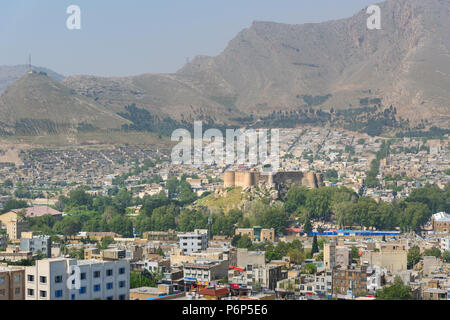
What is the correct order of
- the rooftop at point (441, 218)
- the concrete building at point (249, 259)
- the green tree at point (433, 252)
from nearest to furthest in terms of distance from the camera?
the concrete building at point (249, 259)
the green tree at point (433, 252)
the rooftop at point (441, 218)

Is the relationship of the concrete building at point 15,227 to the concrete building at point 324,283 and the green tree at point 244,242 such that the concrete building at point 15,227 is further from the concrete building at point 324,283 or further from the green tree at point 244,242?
the concrete building at point 324,283

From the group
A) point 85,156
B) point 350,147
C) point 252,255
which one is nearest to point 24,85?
point 85,156

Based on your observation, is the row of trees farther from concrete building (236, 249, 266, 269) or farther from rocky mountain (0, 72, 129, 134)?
rocky mountain (0, 72, 129, 134)

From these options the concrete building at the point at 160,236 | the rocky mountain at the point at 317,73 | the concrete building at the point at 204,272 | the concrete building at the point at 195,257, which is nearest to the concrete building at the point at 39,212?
the concrete building at the point at 160,236

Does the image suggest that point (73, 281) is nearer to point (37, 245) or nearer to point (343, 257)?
point (343, 257)
